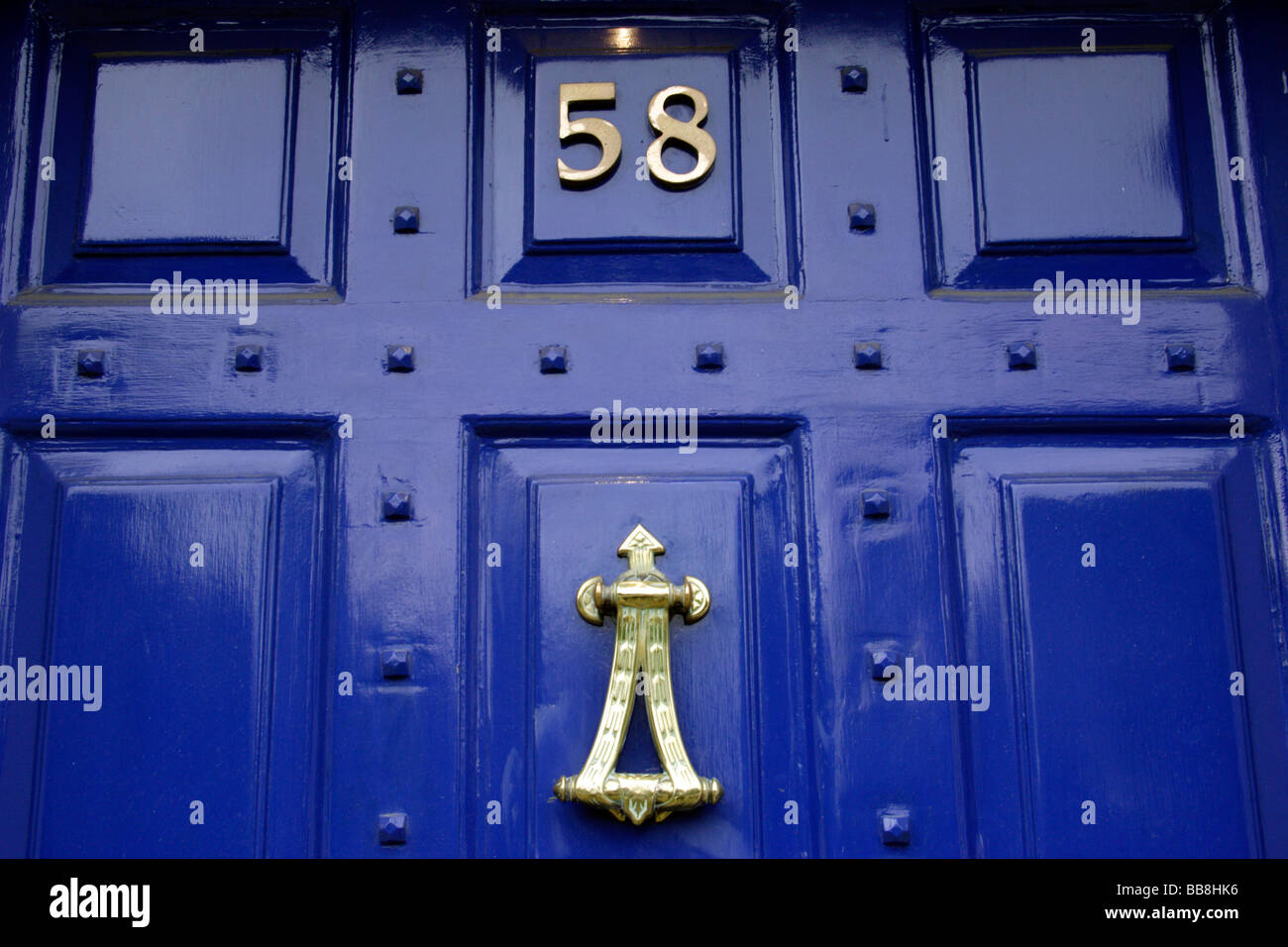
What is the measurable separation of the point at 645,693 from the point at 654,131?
0.74 metres

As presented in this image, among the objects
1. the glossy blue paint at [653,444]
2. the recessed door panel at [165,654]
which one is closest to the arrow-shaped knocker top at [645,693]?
the glossy blue paint at [653,444]

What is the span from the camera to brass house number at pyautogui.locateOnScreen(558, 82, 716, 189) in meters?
1.94

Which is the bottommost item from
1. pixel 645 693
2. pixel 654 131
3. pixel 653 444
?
pixel 645 693

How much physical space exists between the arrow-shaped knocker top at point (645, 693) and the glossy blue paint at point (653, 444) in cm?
3

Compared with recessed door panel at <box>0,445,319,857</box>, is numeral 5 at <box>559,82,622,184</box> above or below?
above

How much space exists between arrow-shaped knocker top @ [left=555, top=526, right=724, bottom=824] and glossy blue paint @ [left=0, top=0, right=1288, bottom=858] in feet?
0.10

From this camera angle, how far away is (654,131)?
1.95 m

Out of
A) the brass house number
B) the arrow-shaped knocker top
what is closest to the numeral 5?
the brass house number

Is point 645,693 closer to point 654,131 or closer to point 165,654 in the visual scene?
point 165,654

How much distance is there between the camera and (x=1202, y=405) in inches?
72.9

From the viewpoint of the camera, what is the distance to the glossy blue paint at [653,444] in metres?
1.73

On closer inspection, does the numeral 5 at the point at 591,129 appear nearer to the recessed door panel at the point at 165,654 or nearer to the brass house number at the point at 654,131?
the brass house number at the point at 654,131

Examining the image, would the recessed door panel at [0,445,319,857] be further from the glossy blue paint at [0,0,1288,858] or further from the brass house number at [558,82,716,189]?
the brass house number at [558,82,716,189]

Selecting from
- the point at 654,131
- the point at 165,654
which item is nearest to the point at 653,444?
the point at 654,131
